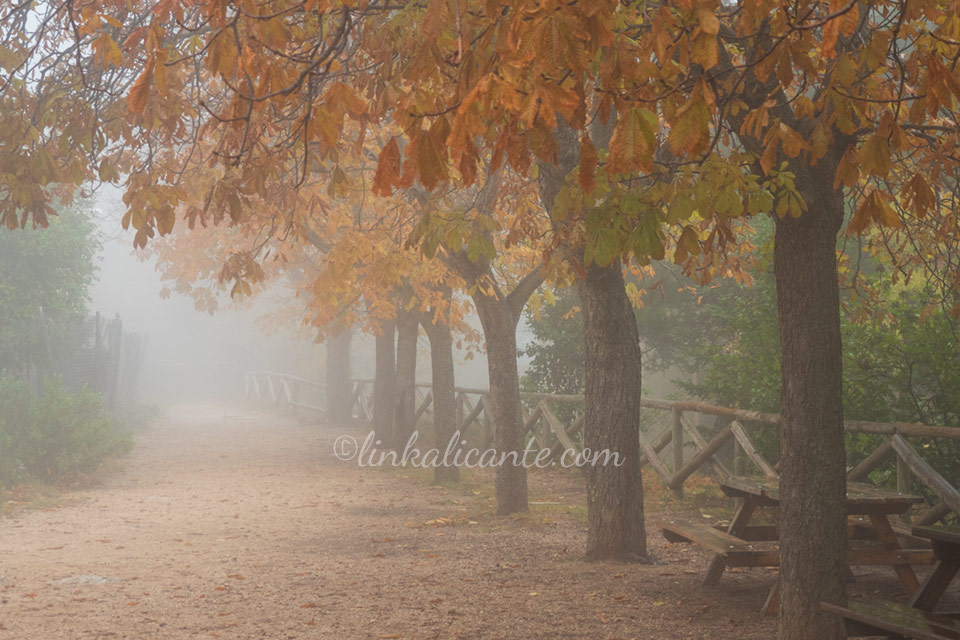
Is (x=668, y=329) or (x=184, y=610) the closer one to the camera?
(x=184, y=610)

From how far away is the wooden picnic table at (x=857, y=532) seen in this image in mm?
5418

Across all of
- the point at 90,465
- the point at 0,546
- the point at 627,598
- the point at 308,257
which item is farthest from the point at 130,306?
the point at 627,598

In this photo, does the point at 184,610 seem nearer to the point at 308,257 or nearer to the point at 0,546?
the point at 0,546

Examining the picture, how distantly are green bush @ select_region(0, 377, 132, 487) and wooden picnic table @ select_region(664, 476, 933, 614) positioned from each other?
9.39 meters

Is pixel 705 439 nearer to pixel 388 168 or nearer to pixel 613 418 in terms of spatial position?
pixel 613 418

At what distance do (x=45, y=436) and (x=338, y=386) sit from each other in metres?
11.7

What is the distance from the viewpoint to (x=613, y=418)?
729 cm

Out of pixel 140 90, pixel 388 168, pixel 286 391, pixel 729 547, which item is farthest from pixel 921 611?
pixel 286 391

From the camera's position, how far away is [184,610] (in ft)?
19.8

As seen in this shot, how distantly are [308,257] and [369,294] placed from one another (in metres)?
6.58

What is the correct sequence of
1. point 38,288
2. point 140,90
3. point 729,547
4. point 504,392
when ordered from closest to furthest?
1. point 140,90
2. point 729,547
3. point 504,392
4. point 38,288

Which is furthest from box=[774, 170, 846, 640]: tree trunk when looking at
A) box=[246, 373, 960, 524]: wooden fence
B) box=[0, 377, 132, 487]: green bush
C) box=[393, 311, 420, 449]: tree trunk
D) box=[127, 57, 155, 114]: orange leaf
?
box=[393, 311, 420, 449]: tree trunk

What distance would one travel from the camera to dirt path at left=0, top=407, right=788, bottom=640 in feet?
18.1

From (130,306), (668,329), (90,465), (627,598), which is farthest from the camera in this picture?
(130,306)
